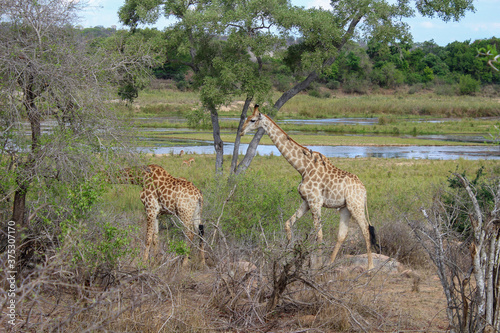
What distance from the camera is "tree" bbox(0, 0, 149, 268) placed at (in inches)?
268

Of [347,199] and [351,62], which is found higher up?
[351,62]

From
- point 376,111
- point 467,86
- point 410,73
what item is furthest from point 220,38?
point 410,73

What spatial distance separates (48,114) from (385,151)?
23.7m

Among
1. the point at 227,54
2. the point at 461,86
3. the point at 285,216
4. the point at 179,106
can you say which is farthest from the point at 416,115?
the point at 285,216

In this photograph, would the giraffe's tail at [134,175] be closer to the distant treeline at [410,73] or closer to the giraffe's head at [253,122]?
the giraffe's head at [253,122]

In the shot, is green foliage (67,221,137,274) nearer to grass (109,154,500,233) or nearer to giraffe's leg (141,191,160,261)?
giraffe's leg (141,191,160,261)

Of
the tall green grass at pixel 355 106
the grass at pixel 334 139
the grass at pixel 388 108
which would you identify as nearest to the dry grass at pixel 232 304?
the grass at pixel 334 139

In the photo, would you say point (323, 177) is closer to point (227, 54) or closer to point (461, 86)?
point (227, 54)

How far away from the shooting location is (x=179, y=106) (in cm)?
5481

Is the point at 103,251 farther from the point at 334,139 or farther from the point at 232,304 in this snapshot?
the point at 334,139

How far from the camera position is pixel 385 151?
28.6m

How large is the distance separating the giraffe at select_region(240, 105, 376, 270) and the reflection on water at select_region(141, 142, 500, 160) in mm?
16536

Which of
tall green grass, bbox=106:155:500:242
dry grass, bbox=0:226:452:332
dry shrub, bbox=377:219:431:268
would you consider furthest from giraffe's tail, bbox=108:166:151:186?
dry shrub, bbox=377:219:431:268

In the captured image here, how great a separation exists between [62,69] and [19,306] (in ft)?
10.5
